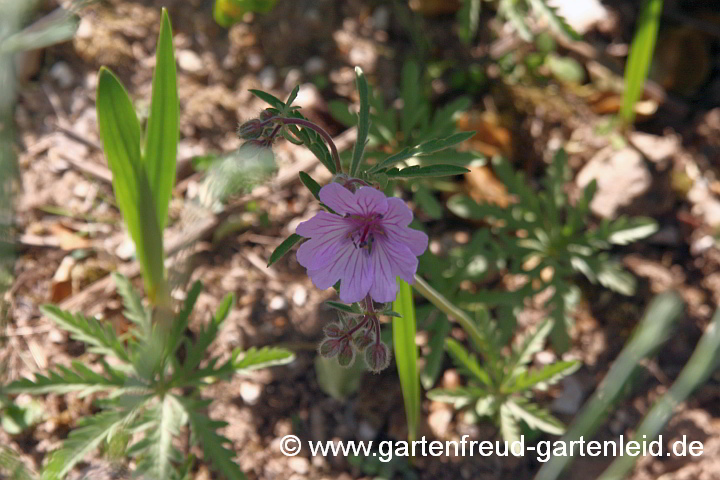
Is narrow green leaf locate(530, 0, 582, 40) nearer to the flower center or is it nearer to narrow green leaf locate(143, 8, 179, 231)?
the flower center

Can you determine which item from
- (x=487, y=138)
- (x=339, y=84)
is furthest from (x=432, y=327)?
(x=339, y=84)

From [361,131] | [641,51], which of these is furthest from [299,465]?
[641,51]

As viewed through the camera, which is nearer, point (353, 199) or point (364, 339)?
point (353, 199)

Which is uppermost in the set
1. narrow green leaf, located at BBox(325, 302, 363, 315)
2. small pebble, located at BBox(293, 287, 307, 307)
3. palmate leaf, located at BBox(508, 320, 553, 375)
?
narrow green leaf, located at BBox(325, 302, 363, 315)

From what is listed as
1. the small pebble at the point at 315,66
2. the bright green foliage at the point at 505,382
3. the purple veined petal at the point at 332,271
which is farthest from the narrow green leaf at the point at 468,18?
the purple veined petal at the point at 332,271

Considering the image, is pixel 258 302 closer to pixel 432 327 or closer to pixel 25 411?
pixel 432 327

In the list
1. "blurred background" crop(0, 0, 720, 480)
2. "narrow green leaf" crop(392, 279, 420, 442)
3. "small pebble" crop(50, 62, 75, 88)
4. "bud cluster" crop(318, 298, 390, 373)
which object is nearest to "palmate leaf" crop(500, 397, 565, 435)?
"blurred background" crop(0, 0, 720, 480)

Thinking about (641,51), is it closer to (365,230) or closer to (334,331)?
(365,230)
